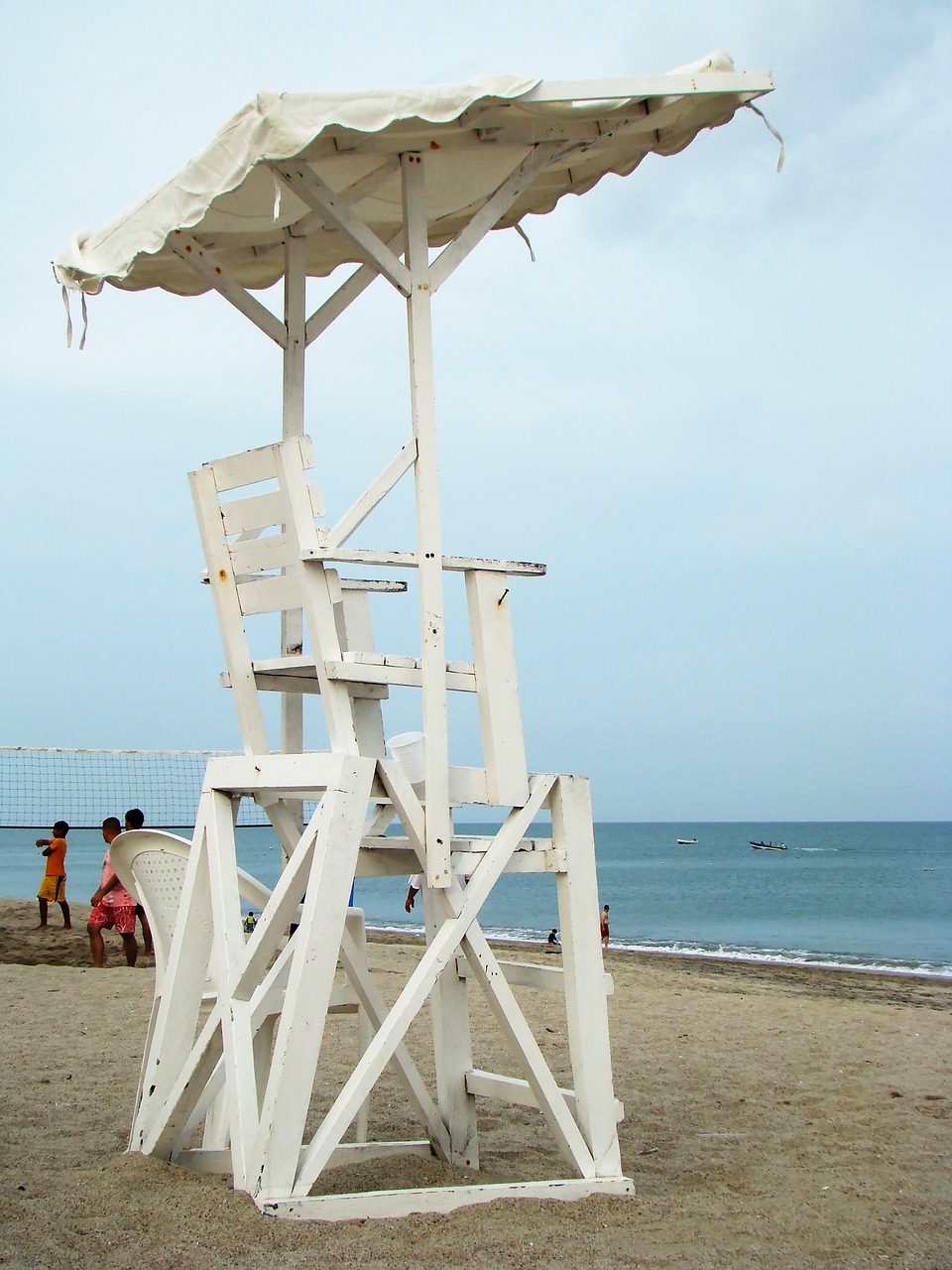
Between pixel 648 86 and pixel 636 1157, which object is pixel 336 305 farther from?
pixel 636 1157

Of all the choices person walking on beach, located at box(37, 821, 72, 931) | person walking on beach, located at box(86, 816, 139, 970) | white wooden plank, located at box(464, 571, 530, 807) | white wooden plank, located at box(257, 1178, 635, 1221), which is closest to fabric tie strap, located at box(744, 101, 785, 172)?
white wooden plank, located at box(464, 571, 530, 807)

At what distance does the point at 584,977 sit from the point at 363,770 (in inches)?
56.1

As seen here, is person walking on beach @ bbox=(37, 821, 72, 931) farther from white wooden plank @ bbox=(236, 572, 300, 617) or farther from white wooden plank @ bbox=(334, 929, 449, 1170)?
white wooden plank @ bbox=(236, 572, 300, 617)

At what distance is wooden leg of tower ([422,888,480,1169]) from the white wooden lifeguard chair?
0.04 ft

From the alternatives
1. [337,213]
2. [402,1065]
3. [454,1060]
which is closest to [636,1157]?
[454,1060]

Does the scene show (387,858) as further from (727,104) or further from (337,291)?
(727,104)

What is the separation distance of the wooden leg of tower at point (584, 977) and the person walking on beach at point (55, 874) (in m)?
12.5

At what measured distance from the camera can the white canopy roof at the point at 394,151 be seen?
4.54 m

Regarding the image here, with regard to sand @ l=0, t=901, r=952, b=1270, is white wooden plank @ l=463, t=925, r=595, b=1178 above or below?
above

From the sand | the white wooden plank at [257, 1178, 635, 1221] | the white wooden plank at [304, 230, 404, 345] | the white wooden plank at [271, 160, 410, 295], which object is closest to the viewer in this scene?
the sand

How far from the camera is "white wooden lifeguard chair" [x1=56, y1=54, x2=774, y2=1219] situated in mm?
4512

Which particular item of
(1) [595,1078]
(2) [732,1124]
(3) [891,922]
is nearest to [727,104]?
(1) [595,1078]

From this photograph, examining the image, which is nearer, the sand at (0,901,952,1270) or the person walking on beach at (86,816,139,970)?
the sand at (0,901,952,1270)

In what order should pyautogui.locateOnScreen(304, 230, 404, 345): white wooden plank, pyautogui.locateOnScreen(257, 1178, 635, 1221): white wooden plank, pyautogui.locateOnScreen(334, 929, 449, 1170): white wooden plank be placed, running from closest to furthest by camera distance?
pyautogui.locateOnScreen(257, 1178, 635, 1221): white wooden plank
pyautogui.locateOnScreen(334, 929, 449, 1170): white wooden plank
pyautogui.locateOnScreen(304, 230, 404, 345): white wooden plank
